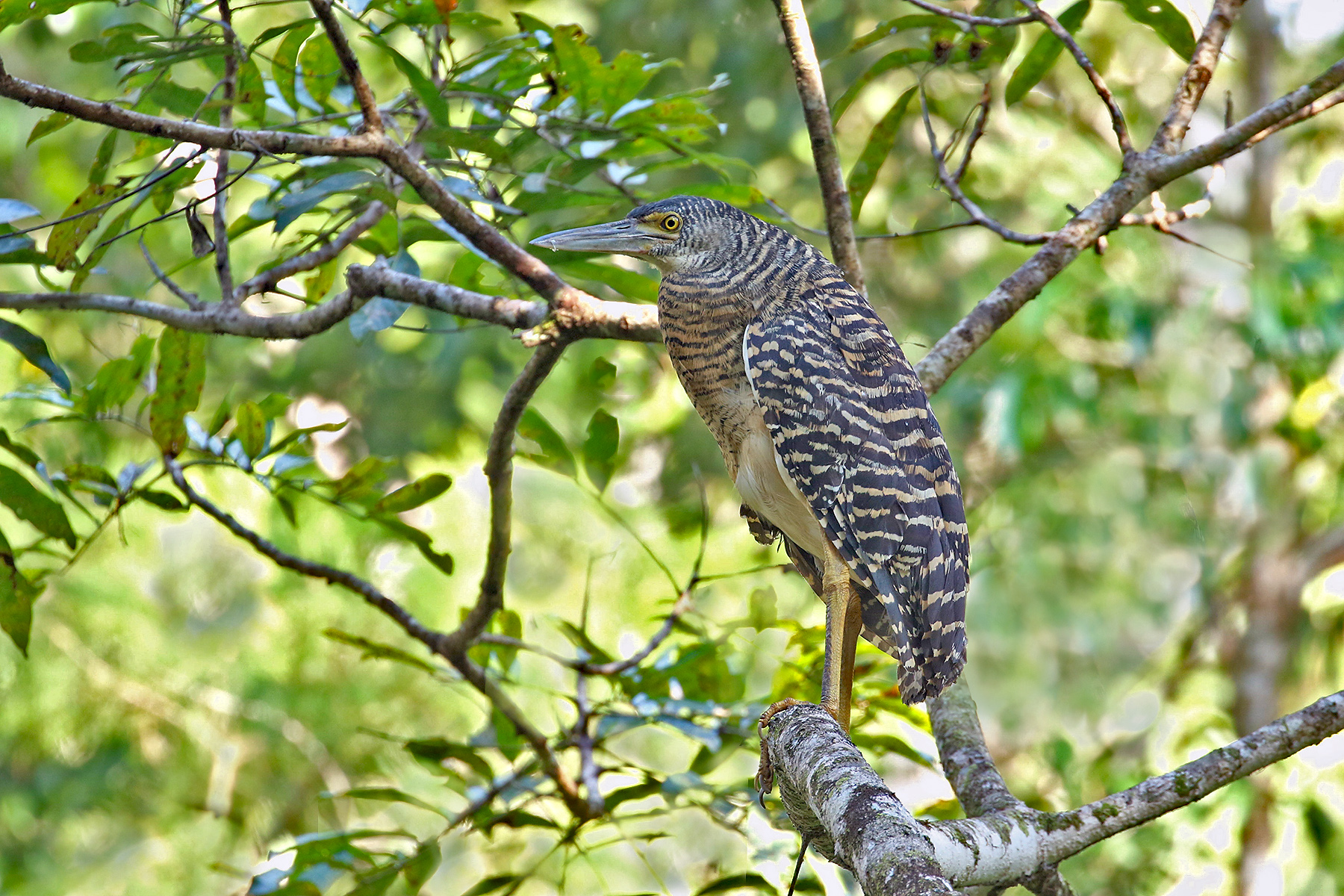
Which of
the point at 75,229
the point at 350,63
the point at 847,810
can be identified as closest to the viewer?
the point at 847,810

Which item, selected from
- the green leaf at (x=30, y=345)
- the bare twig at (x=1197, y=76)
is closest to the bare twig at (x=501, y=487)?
the green leaf at (x=30, y=345)

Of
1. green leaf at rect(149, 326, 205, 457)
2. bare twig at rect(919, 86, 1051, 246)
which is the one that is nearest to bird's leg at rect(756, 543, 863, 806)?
bare twig at rect(919, 86, 1051, 246)

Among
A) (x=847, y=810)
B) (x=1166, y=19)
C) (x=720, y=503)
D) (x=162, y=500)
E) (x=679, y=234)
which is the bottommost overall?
(x=847, y=810)

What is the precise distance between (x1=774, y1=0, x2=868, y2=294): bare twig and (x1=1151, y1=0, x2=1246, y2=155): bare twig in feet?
2.27

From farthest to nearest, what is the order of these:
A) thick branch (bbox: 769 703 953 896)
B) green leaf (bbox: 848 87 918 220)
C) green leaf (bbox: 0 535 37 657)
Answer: green leaf (bbox: 848 87 918 220)
green leaf (bbox: 0 535 37 657)
thick branch (bbox: 769 703 953 896)

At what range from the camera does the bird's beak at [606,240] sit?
8.12ft

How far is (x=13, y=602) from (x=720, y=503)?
167 inches

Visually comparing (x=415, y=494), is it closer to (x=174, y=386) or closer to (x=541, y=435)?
(x=541, y=435)

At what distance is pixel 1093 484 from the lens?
632cm

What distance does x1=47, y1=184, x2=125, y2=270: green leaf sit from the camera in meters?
2.06

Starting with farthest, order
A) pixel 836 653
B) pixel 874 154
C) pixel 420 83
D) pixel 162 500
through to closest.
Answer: pixel 874 154 < pixel 162 500 < pixel 836 653 < pixel 420 83

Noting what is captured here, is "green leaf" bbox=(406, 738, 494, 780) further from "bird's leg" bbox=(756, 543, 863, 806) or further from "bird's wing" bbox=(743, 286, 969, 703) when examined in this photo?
"bird's wing" bbox=(743, 286, 969, 703)

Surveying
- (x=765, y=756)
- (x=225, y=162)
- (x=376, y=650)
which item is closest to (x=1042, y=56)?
(x=765, y=756)

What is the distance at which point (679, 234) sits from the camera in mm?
2594
